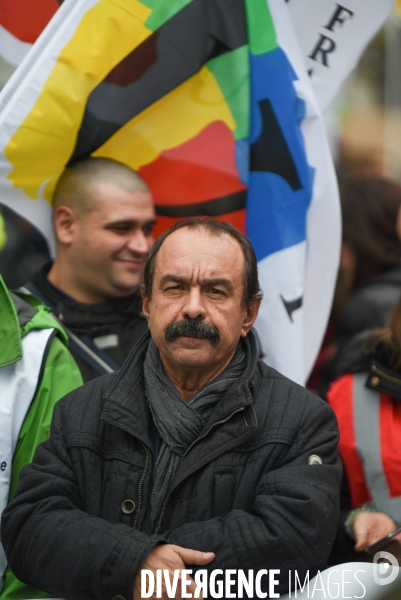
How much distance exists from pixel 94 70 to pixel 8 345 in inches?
44.5

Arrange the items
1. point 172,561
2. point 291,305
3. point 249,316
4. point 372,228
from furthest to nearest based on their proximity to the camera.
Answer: point 372,228
point 291,305
point 249,316
point 172,561

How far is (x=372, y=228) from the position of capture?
13.8ft

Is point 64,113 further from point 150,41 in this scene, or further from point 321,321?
point 321,321

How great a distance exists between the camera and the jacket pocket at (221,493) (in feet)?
7.54

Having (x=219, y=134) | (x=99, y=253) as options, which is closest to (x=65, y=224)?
(x=99, y=253)

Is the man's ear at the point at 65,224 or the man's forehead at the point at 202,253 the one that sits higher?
the man's forehead at the point at 202,253

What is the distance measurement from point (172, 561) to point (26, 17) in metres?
2.11

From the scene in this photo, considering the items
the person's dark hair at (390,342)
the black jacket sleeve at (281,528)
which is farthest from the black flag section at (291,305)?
the black jacket sleeve at (281,528)

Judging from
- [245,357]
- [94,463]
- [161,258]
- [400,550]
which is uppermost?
[161,258]

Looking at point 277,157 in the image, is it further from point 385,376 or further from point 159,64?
point 385,376

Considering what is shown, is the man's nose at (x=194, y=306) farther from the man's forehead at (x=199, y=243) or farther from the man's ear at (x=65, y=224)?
the man's ear at (x=65, y=224)

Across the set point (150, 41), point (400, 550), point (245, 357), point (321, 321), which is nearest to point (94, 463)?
Answer: point (245, 357)

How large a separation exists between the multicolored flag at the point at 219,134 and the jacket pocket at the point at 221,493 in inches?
41.6

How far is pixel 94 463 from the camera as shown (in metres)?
2.38
